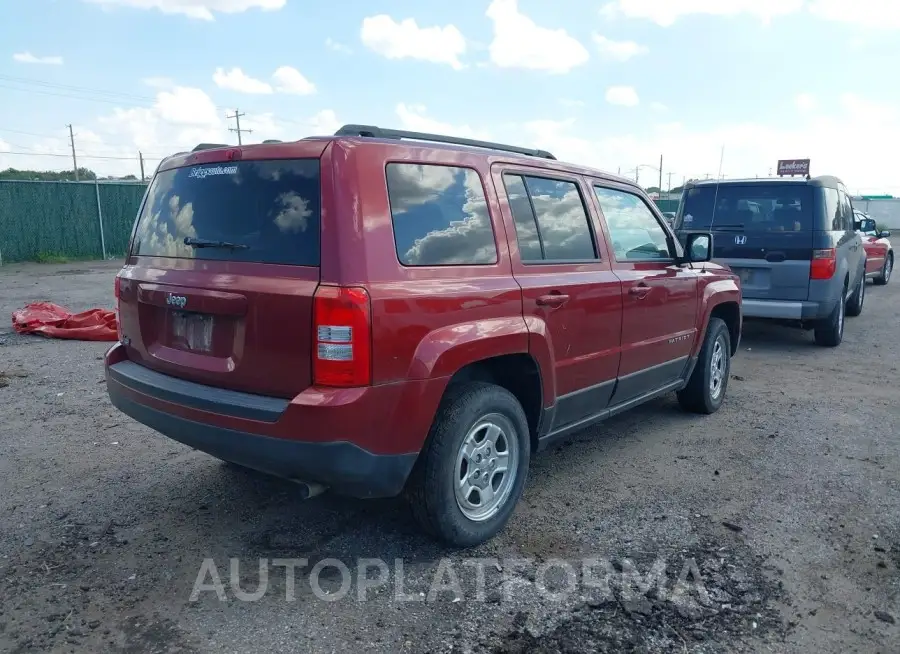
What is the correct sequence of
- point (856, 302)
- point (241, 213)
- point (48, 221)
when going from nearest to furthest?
point (241, 213) → point (856, 302) → point (48, 221)

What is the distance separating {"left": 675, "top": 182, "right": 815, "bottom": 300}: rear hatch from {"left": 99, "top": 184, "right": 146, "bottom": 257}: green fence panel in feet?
54.5

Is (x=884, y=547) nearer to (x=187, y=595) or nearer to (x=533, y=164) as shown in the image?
(x=533, y=164)

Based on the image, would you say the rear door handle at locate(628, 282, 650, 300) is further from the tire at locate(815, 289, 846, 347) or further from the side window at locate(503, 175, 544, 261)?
the tire at locate(815, 289, 846, 347)

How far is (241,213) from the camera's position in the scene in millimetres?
3225

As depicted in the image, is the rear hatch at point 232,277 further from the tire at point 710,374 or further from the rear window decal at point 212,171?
the tire at point 710,374

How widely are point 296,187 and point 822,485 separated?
351 cm

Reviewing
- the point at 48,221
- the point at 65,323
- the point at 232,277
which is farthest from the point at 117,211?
the point at 232,277

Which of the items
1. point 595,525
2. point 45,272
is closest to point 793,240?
point 595,525

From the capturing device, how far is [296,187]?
10.0ft

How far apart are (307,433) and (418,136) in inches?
63.8

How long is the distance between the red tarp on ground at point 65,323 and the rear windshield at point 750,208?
6.94 metres

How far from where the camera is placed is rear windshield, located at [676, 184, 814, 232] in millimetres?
8062

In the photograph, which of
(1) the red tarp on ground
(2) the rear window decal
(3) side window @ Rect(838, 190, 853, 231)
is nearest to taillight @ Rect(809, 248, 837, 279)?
(3) side window @ Rect(838, 190, 853, 231)

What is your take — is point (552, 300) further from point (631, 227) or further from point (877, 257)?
point (877, 257)
